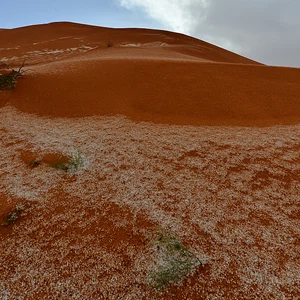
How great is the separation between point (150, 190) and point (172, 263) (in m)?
1.80

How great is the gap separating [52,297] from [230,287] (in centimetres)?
254

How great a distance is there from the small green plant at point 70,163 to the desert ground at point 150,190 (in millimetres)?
41

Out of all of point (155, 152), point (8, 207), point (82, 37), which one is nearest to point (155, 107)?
point (155, 152)

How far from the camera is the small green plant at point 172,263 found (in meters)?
3.20

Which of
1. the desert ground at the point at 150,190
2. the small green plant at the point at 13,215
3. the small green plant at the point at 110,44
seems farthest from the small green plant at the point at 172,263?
the small green plant at the point at 110,44

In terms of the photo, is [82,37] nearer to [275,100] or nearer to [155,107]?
[155,107]

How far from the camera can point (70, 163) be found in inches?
233

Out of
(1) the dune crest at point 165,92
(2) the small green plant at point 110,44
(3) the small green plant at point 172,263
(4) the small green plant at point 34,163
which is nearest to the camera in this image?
(3) the small green plant at point 172,263

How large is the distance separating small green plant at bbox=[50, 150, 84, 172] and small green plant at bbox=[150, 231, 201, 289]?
124 inches

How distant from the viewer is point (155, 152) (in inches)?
248

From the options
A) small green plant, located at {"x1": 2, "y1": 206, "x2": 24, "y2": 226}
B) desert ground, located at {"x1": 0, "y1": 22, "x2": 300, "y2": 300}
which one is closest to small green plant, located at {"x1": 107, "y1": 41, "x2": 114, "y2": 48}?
desert ground, located at {"x1": 0, "y1": 22, "x2": 300, "y2": 300}

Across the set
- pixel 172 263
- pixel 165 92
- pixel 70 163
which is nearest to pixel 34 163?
pixel 70 163

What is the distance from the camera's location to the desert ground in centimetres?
325

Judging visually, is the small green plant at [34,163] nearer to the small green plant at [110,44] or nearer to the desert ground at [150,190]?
the desert ground at [150,190]
